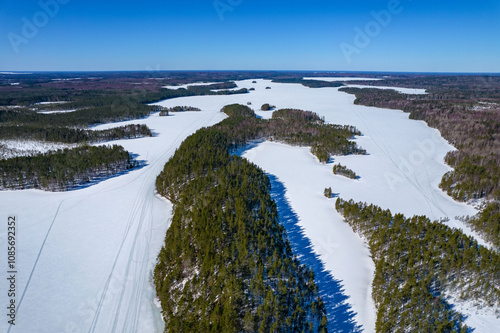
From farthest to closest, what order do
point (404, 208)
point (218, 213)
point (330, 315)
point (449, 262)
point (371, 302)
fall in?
1. point (404, 208)
2. point (218, 213)
3. point (449, 262)
4. point (371, 302)
5. point (330, 315)

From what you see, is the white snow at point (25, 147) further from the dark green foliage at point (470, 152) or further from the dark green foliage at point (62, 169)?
the dark green foliage at point (470, 152)

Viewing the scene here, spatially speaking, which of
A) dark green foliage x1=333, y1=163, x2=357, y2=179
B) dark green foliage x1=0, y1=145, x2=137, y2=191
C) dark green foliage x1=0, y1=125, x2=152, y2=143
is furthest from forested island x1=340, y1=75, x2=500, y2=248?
dark green foliage x1=0, y1=125, x2=152, y2=143

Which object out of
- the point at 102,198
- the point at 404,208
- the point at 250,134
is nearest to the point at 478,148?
the point at 404,208

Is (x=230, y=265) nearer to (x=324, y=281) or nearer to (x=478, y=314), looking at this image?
(x=324, y=281)

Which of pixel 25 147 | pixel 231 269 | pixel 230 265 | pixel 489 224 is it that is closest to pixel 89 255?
pixel 230 265

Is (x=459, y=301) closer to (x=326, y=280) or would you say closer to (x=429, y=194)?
(x=326, y=280)

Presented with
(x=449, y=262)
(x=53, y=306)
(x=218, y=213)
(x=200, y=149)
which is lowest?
(x=53, y=306)

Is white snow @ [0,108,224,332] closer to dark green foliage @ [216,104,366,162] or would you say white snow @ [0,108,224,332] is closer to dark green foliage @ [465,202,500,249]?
dark green foliage @ [216,104,366,162]
